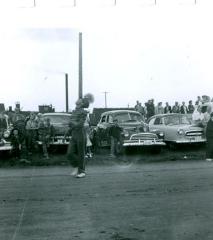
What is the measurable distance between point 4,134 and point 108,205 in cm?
1041

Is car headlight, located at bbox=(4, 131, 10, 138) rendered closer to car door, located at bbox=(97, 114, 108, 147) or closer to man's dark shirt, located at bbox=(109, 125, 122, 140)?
man's dark shirt, located at bbox=(109, 125, 122, 140)

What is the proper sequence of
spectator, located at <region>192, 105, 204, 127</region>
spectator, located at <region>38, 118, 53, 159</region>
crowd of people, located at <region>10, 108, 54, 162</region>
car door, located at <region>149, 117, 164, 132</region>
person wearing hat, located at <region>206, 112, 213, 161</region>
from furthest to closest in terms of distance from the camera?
1. car door, located at <region>149, 117, 164, 132</region>
2. spectator, located at <region>192, 105, 204, 127</region>
3. spectator, located at <region>38, 118, 53, 159</region>
4. person wearing hat, located at <region>206, 112, 213, 161</region>
5. crowd of people, located at <region>10, 108, 54, 162</region>

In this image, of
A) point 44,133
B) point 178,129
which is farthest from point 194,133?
point 44,133

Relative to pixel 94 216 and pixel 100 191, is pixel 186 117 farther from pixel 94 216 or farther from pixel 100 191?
pixel 94 216

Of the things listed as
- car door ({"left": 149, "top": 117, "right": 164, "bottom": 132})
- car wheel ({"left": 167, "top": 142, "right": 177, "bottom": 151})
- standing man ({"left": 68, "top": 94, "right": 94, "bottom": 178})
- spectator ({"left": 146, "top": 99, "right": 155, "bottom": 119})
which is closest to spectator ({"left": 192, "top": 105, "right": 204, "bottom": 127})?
car wheel ({"left": 167, "top": 142, "right": 177, "bottom": 151})

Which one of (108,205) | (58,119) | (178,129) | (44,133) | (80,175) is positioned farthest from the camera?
(58,119)

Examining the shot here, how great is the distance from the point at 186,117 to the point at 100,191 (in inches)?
489

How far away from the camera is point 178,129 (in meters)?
20.8

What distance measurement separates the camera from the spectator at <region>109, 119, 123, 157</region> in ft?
61.4

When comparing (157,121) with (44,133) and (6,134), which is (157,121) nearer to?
(44,133)

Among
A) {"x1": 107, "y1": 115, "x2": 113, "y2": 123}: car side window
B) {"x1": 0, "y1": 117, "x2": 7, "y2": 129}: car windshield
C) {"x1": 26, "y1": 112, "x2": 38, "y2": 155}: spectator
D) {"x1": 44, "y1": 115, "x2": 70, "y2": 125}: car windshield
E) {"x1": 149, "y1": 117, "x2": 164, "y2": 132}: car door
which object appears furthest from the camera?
{"x1": 149, "y1": 117, "x2": 164, "y2": 132}: car door

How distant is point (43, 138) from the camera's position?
720 inches

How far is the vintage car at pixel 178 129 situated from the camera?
20.8 m

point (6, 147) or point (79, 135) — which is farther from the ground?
point (79, 135)
